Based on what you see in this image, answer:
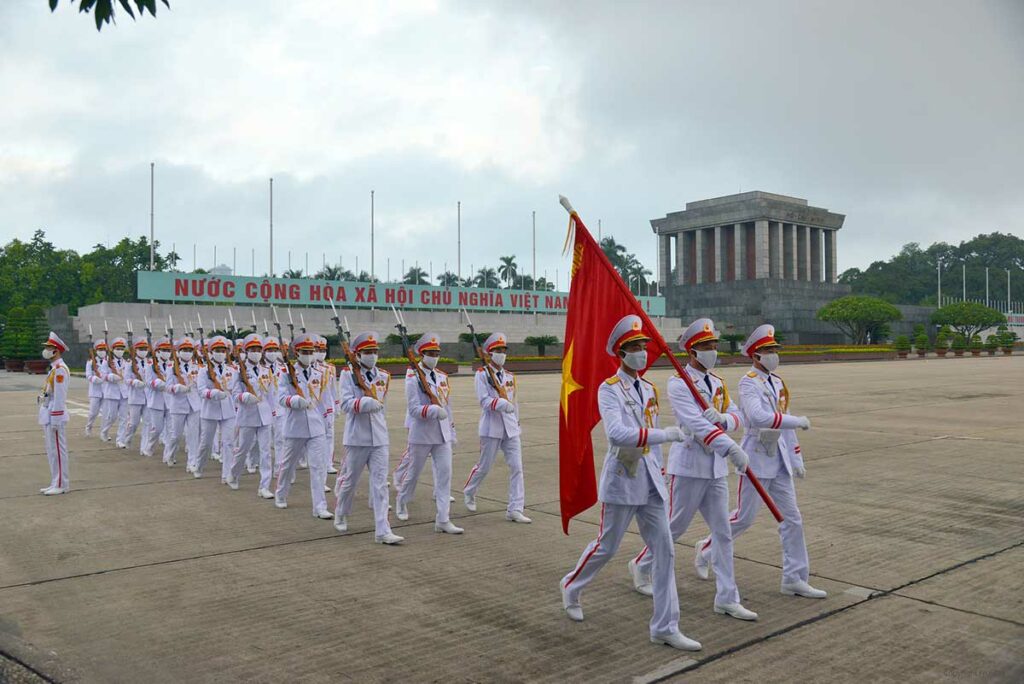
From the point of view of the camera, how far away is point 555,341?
46156 millimetres

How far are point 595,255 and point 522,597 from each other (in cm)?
238

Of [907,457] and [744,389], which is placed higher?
[744,389]

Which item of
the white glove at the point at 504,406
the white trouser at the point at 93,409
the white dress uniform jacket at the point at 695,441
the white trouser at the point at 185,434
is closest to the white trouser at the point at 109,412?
the white trouser at the point at 93,409

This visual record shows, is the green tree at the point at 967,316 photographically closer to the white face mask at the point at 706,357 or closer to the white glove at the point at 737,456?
the white face mask at the point at 706,357

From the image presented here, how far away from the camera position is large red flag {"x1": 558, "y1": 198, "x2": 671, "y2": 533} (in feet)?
17.8

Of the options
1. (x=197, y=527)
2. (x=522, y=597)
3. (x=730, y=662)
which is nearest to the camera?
(x=730, y=662)

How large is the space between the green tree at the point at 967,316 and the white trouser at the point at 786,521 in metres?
73.6

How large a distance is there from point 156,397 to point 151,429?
20.9 inches

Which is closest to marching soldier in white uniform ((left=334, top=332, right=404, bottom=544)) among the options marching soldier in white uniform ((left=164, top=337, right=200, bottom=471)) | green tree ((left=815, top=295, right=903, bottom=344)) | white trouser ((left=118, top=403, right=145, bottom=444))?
marching soldier in white uniform ((left=164, top=337, right=200, bottom=471))

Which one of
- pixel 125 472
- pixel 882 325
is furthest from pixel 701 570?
pixel 882 325

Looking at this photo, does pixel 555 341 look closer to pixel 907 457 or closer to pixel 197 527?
pixel 907 457

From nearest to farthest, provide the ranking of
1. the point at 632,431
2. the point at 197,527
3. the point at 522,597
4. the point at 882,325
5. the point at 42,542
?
the point at 632,431
the point at 522,597
the point at 42,542
the point at 197,527
the point at 882,325

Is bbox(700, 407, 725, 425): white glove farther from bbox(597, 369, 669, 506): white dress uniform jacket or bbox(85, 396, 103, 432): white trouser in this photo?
bbox(85, 396, 103, 432): white trouser

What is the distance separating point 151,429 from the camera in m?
13.3
